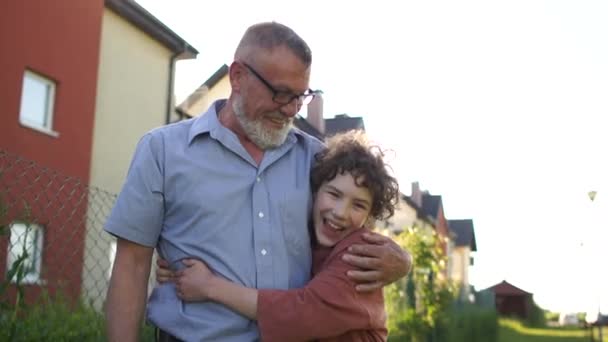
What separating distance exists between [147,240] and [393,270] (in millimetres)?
796

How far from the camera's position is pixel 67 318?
5.09 metres

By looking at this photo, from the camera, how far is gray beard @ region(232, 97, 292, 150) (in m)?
2.79

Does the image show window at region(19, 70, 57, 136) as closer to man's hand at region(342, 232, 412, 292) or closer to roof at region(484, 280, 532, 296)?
roof at region(484, 280, 532, 296)

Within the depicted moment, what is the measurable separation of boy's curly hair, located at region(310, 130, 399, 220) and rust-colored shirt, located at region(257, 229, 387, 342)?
0.30 metres

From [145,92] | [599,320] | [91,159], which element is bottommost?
[599,320]

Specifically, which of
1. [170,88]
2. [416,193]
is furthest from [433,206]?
[170,88]

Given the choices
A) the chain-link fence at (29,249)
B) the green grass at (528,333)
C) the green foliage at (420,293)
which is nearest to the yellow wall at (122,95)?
the green foliage at (420,293)

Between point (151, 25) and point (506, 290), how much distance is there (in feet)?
31.7

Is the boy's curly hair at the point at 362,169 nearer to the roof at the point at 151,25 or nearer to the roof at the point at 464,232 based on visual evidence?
the roof at the point at 151,25

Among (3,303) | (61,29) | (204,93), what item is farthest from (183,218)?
(204,93)

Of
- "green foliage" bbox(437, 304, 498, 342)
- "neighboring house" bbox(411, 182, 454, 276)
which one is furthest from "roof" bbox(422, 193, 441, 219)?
"green foliage" bbox(437, 304, 498, 342)

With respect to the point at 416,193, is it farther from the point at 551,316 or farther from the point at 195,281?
the point at 195,281

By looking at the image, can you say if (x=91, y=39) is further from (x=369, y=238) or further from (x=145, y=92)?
(x=369, y=238)

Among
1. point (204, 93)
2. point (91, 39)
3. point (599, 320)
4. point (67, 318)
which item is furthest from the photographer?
point (599, 320)
